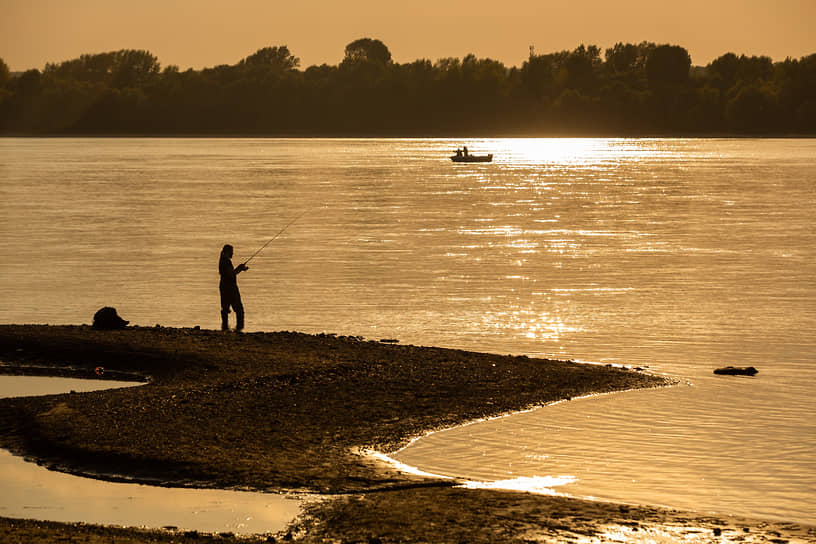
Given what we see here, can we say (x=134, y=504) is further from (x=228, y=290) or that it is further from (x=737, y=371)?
(x=737, y=371)

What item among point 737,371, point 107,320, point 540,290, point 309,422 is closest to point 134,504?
point 309,422

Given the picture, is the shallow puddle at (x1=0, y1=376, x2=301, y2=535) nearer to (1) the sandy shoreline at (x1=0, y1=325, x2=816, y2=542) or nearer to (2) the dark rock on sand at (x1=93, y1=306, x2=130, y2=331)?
(1) the sandy shoreline at (x1=0, y1=325, x2=816, y2=542)

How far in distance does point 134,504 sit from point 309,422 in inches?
147

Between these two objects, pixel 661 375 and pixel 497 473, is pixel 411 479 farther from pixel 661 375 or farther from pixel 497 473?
pixel 661 375

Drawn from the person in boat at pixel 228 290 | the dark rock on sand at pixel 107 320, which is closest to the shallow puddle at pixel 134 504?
the dark rock on sand at pixel 107 320

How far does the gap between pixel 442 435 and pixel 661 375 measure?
630cm

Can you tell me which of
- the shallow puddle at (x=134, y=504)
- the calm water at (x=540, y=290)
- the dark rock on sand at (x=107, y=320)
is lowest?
the calm water at (x=540, y=290)

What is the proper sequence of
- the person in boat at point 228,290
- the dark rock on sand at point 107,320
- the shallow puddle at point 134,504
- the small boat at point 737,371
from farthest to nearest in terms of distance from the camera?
the person in boat at point 228,290, the dark rock on sand at point 107,320, the small boat at point 737,371, the shallow puddle at point 134,504

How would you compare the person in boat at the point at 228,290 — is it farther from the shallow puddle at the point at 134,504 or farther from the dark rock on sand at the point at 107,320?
the shallow puddle at the point at 134,504

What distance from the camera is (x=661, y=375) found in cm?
2148

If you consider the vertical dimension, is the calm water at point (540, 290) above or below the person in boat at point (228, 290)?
below

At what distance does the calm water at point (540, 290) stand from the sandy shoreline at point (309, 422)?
3.33ft

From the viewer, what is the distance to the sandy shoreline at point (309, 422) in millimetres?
12422

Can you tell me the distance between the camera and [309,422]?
54.1 ft
